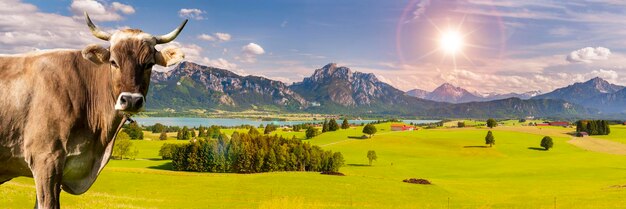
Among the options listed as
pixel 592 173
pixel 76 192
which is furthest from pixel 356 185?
pixel 592 173

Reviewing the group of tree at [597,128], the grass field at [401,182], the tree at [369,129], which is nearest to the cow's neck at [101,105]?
the grass field at [401,182]

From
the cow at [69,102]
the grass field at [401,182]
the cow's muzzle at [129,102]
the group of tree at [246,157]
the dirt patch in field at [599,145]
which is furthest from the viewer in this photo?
the dirt patch in field at [599,145]

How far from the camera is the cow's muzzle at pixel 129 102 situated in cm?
614

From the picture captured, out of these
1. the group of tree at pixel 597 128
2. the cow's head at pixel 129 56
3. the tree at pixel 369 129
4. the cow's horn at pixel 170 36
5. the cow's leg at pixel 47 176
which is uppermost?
the cow's horn at pixel 170 36

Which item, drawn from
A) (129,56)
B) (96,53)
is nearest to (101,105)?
(96,53)

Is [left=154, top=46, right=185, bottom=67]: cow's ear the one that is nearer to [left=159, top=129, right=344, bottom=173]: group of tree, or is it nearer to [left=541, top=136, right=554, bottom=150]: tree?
[left=159, top=129, right=344, bottom=173]: group of tree

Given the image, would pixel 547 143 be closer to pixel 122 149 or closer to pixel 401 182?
pixel 401 182

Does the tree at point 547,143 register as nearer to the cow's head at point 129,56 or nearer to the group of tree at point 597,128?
the group of tree at point 597,128

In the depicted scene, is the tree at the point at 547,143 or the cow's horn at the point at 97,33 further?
the tree at the point at 547,143

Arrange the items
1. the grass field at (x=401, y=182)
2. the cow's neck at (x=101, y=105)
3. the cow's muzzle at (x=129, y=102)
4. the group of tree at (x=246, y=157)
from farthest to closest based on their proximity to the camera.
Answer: the group of tree at (x=246, y=157)
the grass field at (x=401, y=182)
the cow's neck at (x=101, y=105)
the cow's muzzle at (x=129, y=102)

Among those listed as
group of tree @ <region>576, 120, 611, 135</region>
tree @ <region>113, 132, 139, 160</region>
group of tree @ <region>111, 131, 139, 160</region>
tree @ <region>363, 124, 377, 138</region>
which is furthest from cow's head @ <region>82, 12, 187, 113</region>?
group of tree @ <region>576, 120, 611, 135</region>

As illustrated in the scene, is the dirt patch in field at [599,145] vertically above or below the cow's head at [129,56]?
below

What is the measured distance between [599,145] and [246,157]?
128481 mm

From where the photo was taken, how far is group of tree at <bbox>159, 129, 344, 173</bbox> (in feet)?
341
